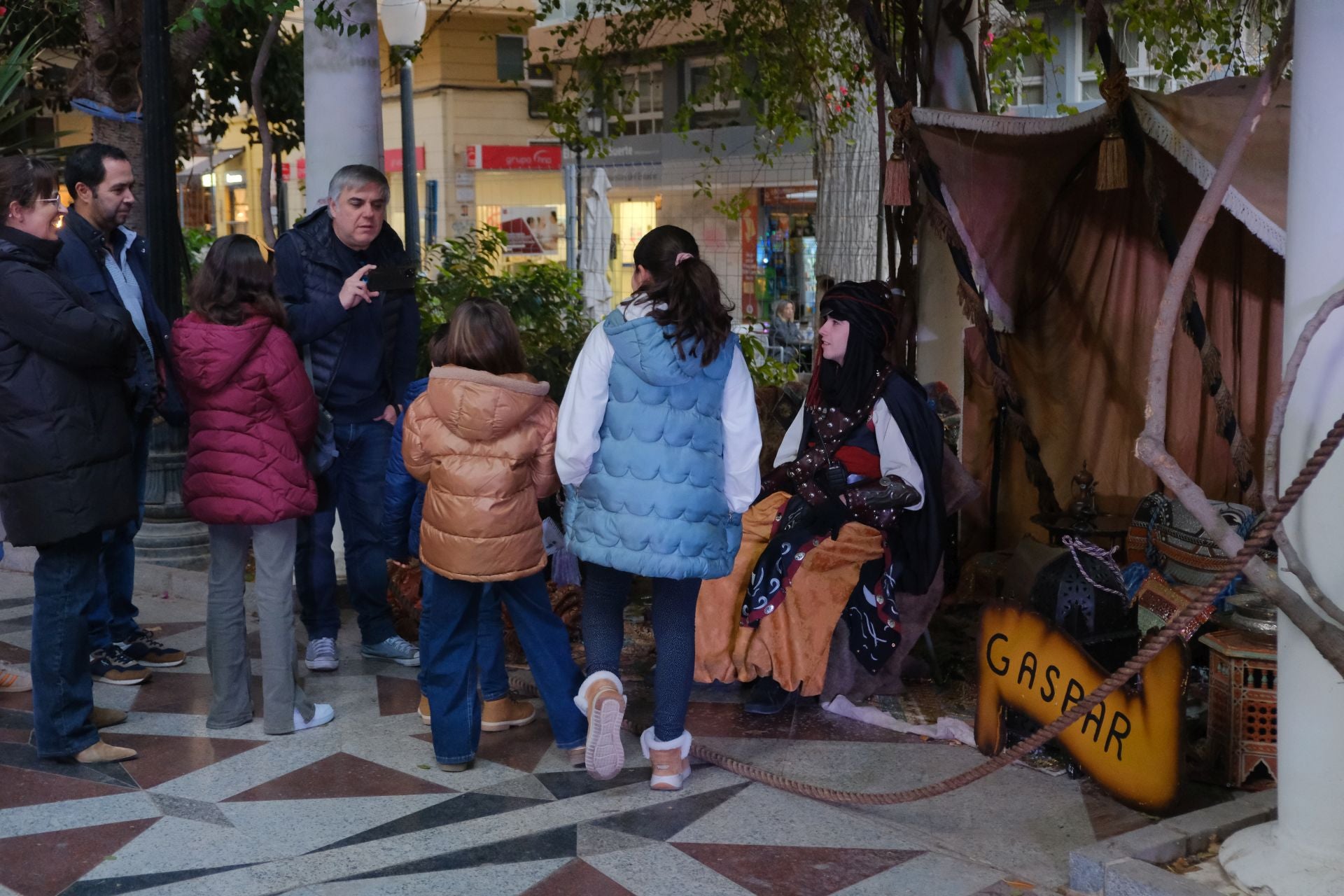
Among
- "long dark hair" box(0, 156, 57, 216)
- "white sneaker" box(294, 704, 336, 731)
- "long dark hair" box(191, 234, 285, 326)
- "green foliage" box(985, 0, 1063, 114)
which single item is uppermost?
"green foliage" box(985, 0, 1063, 114)

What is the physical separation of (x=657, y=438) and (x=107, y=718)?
2.31 m

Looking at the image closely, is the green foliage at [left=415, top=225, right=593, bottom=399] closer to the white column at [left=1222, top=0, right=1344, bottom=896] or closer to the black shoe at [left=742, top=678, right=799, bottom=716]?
the black shoe at [left=742, top=678, right=799, bottom=716]

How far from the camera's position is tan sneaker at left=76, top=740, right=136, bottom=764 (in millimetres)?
4496

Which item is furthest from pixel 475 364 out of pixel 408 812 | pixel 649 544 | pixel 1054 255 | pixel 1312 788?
pixel 1054 255

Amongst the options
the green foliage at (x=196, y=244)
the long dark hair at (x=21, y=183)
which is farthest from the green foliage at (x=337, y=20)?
the green foliage at (x=196, y=244)

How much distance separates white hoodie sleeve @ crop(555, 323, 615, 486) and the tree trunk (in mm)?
4576

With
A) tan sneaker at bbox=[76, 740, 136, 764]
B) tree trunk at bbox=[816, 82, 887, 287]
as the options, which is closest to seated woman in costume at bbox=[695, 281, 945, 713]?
tan sneaker at bbox=[76, 740, 136, 764]

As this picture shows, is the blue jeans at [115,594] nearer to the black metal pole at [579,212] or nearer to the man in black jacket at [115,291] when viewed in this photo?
the man in black jacket at [115,291]

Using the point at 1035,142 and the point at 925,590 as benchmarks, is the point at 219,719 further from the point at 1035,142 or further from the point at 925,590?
the point at 1035,142

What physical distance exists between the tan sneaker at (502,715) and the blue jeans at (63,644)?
4.22 feet

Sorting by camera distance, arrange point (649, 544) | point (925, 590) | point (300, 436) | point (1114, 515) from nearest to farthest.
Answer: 1. point (649, 544)
2. point (300, 436)
3. point (925, 590)
4. point (1114, 515)

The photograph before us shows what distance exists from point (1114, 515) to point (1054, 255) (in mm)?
1440

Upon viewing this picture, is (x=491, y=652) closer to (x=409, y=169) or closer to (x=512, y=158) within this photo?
(x=409, y=169)

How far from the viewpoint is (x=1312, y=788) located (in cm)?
332
